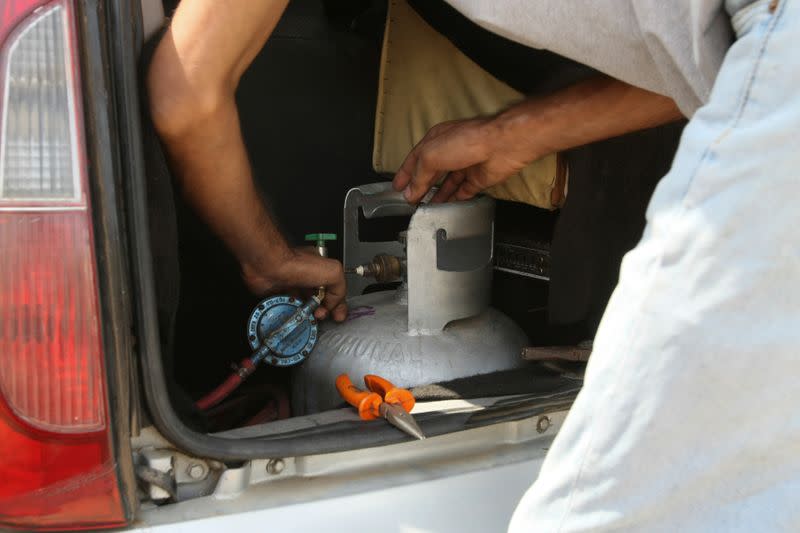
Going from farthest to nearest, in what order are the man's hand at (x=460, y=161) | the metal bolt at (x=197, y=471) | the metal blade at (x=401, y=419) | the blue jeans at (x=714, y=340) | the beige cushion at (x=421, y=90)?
1. the beige cushion at (x=421, y=90)
2. the man's hand at (x=460, y=161)
3. the metal blade at (x=401, y=419)
4. the metal bolt at (x=197, y=471)
5. the blue jeans at (x=714, y=340)

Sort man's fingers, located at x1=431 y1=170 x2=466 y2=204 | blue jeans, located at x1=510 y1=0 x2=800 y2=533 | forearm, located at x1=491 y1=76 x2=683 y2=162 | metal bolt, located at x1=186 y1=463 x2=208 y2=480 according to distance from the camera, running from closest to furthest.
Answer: blue jeans, located at x1=510 y1=0 x2=800 y2=533 → metal bolt, located at x1=186 y1=463 x2=208 y2=480 → forearm, located at x1=491 y1=76 x2=683 y2=162 → man's fingers, located at x1=431 y1=170 x2=466 y2=204

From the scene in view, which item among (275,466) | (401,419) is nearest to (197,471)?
(275,466)

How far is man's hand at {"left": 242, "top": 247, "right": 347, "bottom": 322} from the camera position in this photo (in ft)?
4.46

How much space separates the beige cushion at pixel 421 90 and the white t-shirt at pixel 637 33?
59 centimetres

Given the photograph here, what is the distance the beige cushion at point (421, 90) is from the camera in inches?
61.1

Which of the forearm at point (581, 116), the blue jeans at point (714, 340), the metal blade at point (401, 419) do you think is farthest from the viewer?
the forearm at point (581, 116)

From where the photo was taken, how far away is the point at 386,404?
1097 mm

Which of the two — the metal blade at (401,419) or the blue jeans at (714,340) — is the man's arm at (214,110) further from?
the blue jeans at (714,340)

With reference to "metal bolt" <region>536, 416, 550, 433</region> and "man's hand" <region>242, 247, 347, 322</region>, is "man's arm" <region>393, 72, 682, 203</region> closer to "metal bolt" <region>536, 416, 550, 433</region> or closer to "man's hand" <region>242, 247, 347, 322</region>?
"man's hand" <region>242, 247, 347, 322</region>

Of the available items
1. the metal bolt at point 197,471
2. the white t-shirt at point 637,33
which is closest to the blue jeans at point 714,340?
the white t-shirt at point 637,33

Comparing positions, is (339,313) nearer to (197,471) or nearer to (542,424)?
(542,424)

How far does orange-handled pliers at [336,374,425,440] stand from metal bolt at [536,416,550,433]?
18 centimetres

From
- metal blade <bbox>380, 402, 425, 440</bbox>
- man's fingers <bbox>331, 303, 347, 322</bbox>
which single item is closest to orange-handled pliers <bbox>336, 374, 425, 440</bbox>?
metal blade <bbox>380, 402, 425, 440</bbox>

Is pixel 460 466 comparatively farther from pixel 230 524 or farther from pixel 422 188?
pixel 422 188
